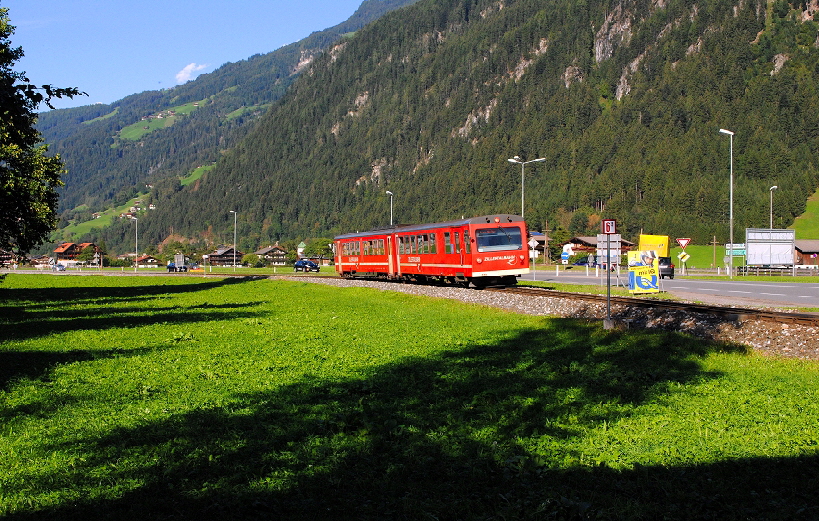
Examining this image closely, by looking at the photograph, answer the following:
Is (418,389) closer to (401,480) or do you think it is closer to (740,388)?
(401,480)

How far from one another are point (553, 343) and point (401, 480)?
10147mm

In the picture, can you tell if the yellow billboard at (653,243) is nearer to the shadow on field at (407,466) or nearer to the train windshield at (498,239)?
the train windshield at (498,239)

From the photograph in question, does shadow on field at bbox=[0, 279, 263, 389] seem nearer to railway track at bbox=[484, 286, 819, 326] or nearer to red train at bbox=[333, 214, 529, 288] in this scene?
red train at bbox=[333, 214, 529, 288]

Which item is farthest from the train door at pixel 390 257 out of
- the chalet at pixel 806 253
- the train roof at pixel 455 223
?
the chalet at pixel 806 253

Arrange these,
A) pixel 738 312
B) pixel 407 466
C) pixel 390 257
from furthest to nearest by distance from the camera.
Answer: pixel 390 257, pixel 738 312, pixel 407 466

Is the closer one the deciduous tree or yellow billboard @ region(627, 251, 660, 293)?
the deciduous tree

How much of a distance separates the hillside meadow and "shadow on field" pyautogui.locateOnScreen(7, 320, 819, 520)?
0.03m

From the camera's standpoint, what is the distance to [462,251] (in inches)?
1401

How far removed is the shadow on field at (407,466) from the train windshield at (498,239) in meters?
23.3

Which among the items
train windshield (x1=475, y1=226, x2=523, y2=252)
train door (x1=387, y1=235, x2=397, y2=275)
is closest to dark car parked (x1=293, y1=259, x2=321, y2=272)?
train door (x1=387, y1=235, x2=397, y2=275)

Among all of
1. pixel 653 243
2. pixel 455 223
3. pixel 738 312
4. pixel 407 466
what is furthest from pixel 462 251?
pixel 407 466

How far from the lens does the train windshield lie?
3447 centimetres

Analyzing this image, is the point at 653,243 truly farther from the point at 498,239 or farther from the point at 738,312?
the point at 738,312

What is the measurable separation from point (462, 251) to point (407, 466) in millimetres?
28549
